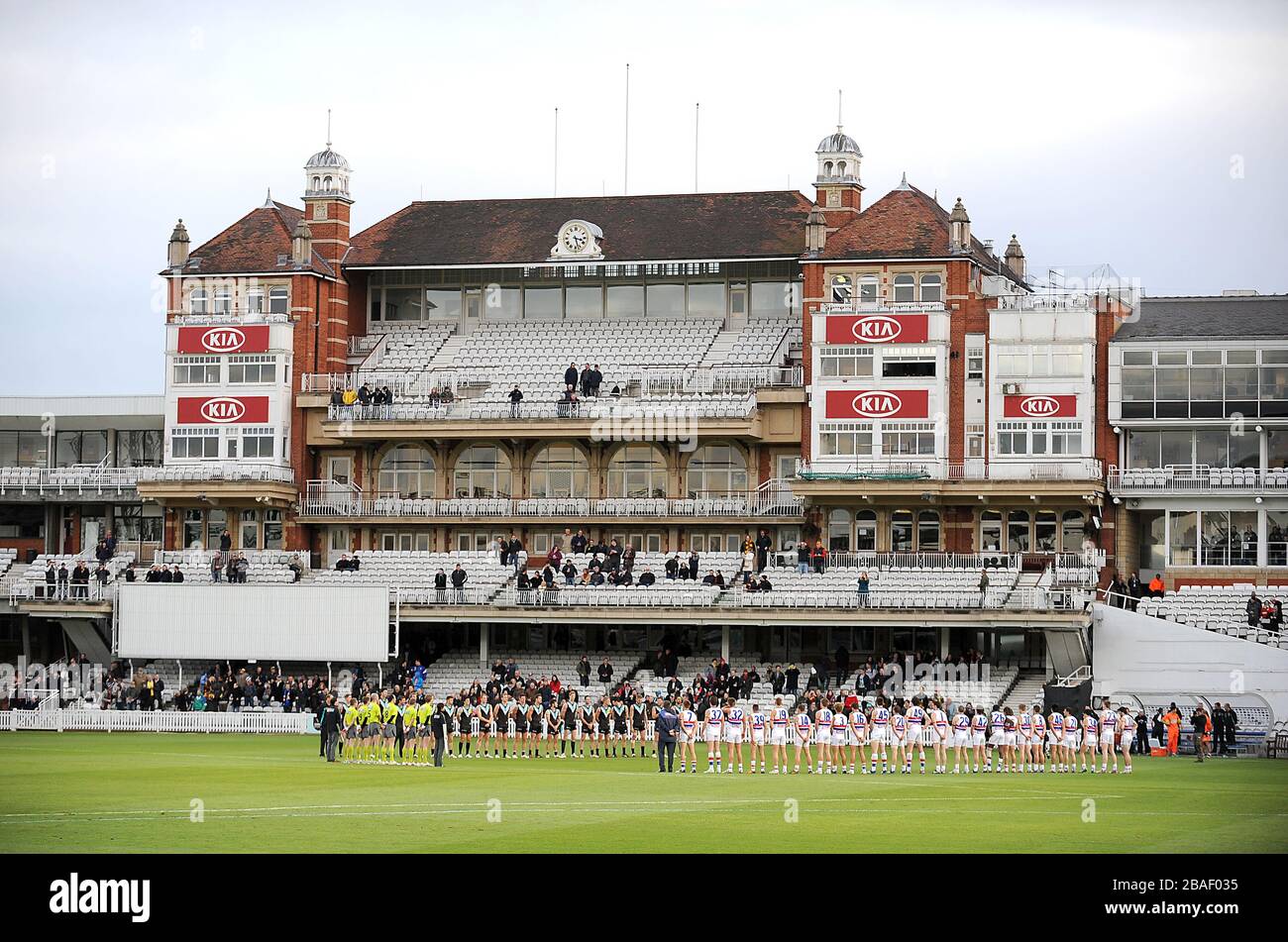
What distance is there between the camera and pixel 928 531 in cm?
6128

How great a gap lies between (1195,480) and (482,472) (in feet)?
73.3

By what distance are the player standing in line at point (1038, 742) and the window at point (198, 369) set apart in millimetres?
35268

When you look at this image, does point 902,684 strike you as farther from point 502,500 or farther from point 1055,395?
point 502,500

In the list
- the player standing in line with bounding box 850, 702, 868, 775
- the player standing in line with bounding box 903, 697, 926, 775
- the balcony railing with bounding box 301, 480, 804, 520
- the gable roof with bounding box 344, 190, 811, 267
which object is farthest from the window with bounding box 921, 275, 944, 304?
the player standing in line with bounding box 850, 702, 868, 775

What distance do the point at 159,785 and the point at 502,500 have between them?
1262 inches

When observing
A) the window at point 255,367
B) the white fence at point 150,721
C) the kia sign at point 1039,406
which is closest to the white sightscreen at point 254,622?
the white fence at point 150,721

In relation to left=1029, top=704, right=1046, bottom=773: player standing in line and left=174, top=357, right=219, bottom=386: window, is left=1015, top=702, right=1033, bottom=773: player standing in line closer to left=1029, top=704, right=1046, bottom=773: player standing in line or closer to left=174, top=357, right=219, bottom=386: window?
left=1029, top=704, right=1046, bottom=773: player standing in line

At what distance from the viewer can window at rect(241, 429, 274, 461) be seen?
215 feet

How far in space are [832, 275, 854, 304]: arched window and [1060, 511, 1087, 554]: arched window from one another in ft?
30.1

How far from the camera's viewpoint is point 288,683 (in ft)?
182

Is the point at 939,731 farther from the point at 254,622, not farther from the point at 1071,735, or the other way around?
the point at 254,622

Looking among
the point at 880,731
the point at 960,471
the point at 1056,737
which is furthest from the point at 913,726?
the point at 960,471

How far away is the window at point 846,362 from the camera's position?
61.0 m
